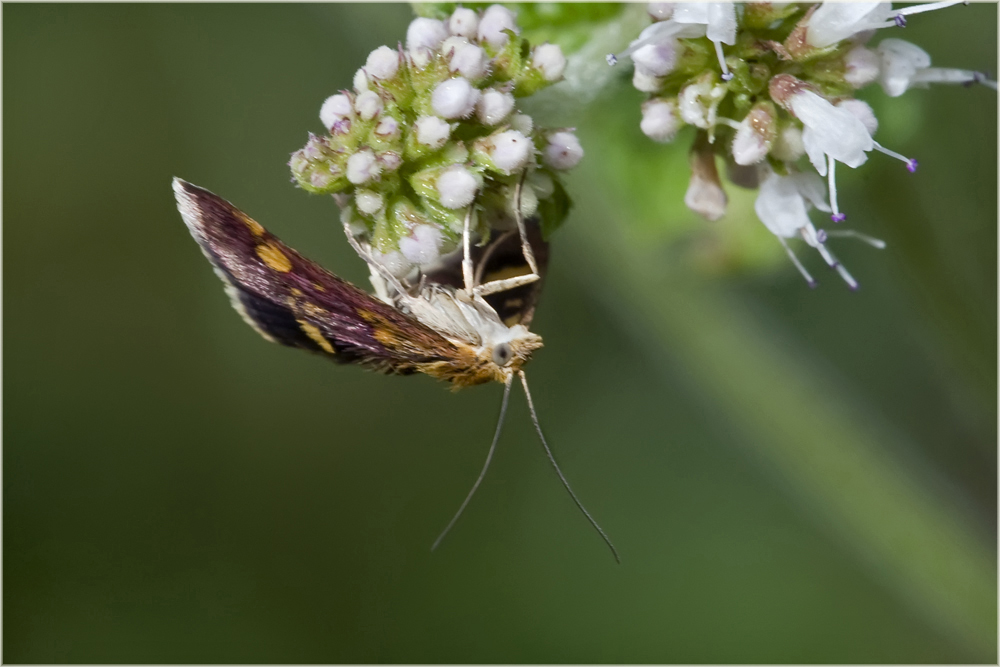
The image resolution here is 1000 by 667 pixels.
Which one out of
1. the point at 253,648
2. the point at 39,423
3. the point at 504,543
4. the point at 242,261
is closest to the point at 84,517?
the point at 39,423

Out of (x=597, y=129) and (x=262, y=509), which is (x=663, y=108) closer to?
(x=597, y=129)

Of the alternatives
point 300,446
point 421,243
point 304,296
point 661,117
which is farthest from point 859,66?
point 300,446

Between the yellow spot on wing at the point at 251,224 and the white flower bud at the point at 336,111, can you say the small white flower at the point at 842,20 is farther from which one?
the yellow spot on wing at the point at 251,224

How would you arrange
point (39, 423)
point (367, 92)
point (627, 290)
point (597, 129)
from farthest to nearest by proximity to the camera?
point (39, 423), point (627, 290), point (597, 129), point (367, 92)

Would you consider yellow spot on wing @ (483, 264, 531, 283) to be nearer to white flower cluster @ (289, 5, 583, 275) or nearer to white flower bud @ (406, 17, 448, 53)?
white flower cluster @ (289, 5, 583, 275)

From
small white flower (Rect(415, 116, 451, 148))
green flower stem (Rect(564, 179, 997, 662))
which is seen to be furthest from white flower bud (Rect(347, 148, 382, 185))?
green flower stem (Rect(564, 179, 997, 662))

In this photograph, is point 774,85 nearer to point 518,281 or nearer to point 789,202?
point 789,202

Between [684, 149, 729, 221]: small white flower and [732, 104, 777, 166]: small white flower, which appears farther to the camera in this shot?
[684, 149, 729, 221]: small white flower
